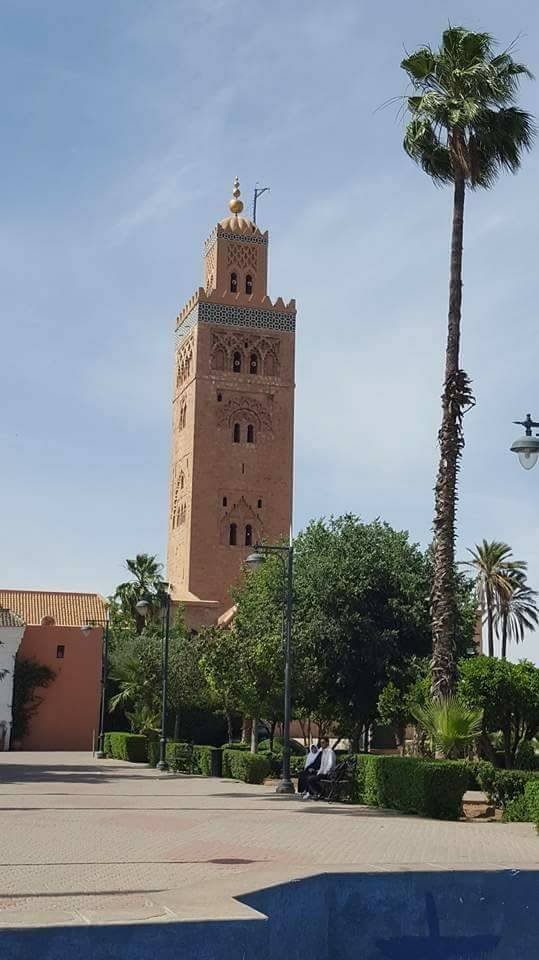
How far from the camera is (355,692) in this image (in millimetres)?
32406

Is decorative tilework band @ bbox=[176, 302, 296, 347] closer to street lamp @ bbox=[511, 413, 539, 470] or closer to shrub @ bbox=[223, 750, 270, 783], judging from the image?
shrub @ bbox=[223, 750, 270, 783]

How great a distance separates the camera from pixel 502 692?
22828 mm

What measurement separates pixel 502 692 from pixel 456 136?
38.6 ft

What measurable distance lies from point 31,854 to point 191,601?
53355 millimetres

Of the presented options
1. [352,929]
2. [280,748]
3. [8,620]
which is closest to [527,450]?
[352,929]

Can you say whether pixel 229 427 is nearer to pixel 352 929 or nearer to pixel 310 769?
pixel 310 769

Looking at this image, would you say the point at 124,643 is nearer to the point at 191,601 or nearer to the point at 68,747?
the point at 68,747

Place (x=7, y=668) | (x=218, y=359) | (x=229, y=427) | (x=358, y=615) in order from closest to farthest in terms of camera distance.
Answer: (x=358, y=615) → (x=7, y=668) → (x=229, y=427) → (x=218, y=359)

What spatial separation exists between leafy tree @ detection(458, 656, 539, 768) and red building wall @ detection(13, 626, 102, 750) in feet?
109

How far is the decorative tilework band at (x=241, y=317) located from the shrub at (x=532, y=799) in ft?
189

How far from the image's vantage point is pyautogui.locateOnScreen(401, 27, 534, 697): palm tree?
2222cm

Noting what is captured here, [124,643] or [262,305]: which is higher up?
[262,305]

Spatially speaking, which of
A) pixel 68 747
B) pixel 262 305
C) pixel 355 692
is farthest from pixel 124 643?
pixel 262 305

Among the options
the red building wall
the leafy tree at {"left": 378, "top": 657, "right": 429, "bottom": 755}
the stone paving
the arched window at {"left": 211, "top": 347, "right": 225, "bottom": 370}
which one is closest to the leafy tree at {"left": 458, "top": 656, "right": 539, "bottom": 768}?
the stone paving
